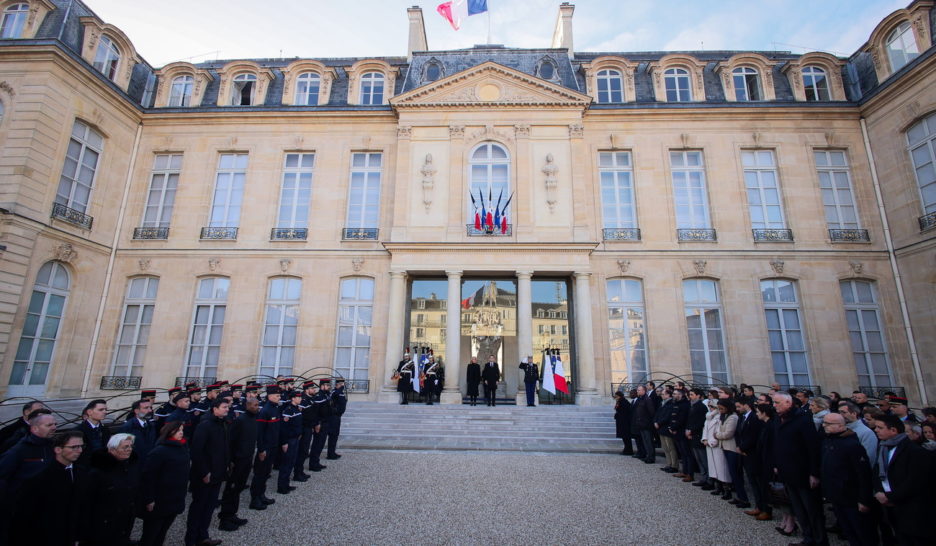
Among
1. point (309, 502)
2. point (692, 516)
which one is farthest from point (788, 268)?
point (309, 502)

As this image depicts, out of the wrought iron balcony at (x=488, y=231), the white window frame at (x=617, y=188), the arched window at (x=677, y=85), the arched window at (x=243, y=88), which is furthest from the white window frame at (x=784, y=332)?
the arched window at (x=243, y=88)

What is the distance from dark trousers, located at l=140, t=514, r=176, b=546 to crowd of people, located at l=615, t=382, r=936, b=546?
5.87 meters

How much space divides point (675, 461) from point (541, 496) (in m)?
2.88

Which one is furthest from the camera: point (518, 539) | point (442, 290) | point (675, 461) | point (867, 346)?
point (442, 290)

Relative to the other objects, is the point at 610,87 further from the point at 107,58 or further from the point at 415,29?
the point at 107,58

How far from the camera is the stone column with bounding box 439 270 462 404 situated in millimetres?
11797

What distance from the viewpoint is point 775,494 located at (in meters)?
5.40

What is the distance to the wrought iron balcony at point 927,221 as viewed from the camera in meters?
11.3

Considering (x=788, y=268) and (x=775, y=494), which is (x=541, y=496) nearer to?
(x=775, y=494)

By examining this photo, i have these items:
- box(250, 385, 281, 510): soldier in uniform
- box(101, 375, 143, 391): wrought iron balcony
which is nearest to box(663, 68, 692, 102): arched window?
box(250, 385, 281, 510): soldier in uniform

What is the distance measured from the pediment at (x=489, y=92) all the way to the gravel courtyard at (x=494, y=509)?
35.7 feet

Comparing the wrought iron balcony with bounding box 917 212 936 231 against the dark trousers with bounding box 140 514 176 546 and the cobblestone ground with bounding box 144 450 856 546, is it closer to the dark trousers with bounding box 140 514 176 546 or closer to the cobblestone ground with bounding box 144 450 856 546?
the cobblestone ground with bounding box 144 450 856 546

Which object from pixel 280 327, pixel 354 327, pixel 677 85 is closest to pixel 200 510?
pixel 354 327

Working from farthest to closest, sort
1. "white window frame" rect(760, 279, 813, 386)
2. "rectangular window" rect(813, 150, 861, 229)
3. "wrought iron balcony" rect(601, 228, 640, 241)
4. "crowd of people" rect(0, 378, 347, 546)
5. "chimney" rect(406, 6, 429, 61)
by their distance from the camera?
"chimney" rect(406, 6, 429, 61) < "wrought iron balcony" rect(601, 228, 640, 241) < "rectangular window" rect(813, 150, 861, 229) < "white window frame" rect(760, 279, 813, 386) < "crowd of people" rect(0, 378, 347, 546)
